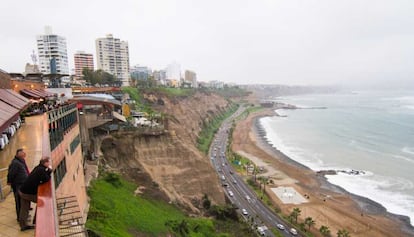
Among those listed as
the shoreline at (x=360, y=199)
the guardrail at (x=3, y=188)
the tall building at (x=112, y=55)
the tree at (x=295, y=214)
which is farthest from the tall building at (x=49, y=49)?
the guardrail at (x=3, y=188)

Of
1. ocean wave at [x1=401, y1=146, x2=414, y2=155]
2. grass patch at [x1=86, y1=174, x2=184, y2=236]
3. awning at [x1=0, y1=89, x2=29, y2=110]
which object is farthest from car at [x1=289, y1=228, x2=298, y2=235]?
ocean wave at [x1=401, y1=146, x2=414, y2=155]

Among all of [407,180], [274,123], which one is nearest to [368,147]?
[407,180]

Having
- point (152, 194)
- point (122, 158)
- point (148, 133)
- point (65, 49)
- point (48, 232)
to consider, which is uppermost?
point (65, 49)

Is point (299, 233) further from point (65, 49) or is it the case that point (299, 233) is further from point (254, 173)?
point (65, 49)

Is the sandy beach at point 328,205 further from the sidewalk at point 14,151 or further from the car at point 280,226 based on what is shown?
the sidewalk at point 14,151

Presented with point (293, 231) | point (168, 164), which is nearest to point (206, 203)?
point (168, 164)

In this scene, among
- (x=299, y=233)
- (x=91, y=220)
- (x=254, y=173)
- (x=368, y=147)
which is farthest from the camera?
(x=368, y=147)
